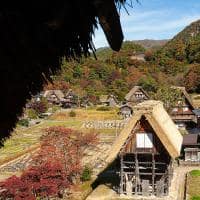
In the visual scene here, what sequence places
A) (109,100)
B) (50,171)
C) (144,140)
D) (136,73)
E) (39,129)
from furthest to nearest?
(136,73) < (109,100) < (39,129) < (144,140) < (50,171)

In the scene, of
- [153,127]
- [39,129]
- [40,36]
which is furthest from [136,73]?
[40,36]

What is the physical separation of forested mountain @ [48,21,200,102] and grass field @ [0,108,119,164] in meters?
10.2

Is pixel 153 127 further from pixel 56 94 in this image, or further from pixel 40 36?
pixel 56 94

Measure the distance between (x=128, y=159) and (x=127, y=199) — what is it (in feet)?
8.44

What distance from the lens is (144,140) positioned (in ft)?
73.0

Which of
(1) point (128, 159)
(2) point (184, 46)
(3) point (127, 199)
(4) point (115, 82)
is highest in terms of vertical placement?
(2) point (184, 46)

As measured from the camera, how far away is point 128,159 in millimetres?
23656

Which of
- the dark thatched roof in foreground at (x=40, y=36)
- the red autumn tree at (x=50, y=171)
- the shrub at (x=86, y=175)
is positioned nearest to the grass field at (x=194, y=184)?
the shrub at (x=86, y=175)

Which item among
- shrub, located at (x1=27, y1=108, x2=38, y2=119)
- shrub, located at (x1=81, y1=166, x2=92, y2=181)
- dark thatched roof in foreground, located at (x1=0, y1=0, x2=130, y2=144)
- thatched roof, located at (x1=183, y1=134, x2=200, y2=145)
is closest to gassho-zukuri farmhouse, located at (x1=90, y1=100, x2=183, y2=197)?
shrub, located at (x1=81, y1=166, x2=92, y2=181)

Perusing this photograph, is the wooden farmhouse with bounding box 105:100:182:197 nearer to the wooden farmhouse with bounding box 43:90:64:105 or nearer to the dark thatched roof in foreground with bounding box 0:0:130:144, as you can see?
the dark thatched roof in foreground with bounding box 0:0:130:144

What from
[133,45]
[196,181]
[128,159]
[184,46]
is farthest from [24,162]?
[133,45]

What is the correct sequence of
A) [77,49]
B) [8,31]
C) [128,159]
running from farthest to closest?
[128,159]
[77,49]
[8,31]

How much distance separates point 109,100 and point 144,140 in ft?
150

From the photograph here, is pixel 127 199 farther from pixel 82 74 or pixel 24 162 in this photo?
pixel 82 74
